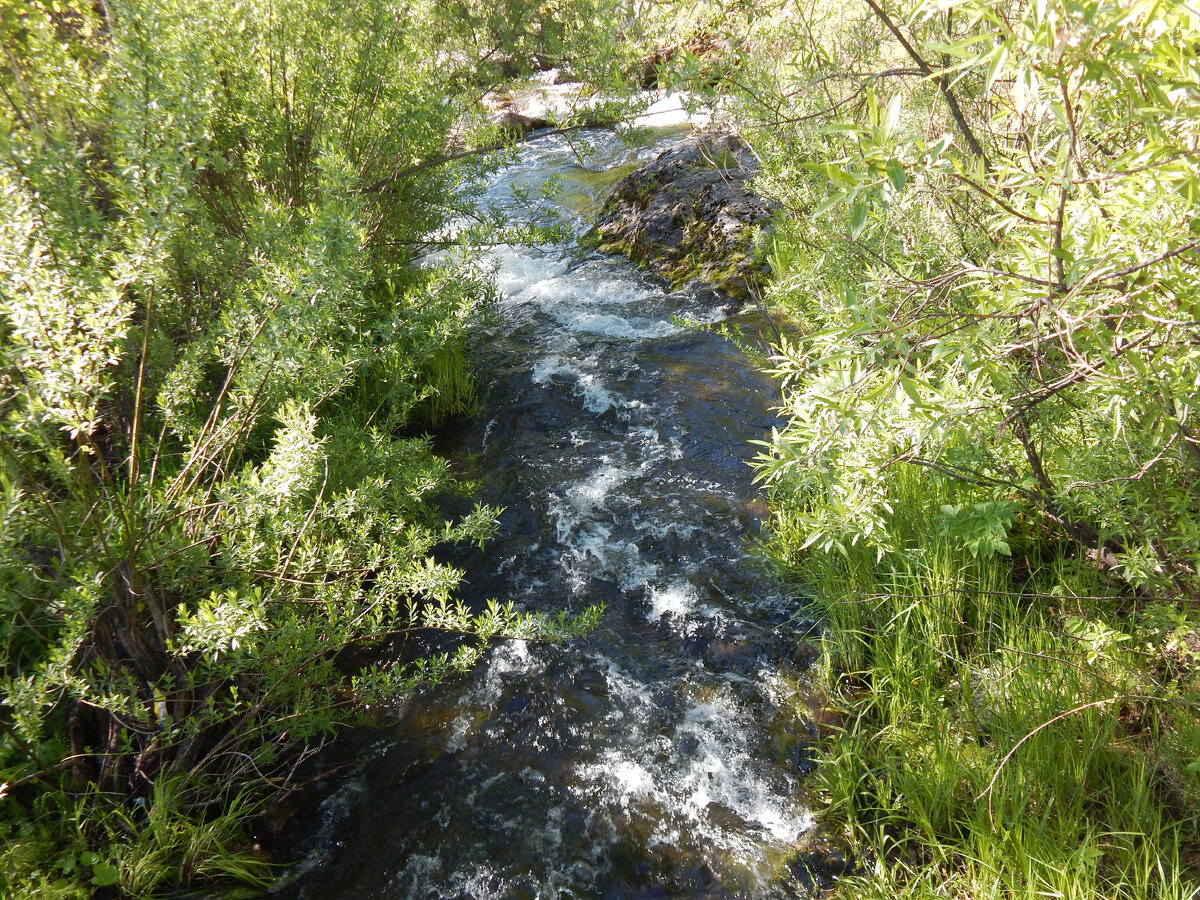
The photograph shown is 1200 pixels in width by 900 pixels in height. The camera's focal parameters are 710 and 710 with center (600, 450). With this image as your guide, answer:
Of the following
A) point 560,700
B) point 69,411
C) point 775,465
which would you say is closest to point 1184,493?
point 775,465

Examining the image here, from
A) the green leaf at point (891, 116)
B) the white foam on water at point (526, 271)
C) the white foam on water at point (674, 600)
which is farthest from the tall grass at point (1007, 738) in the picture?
the white foam on water at point (526, 271)

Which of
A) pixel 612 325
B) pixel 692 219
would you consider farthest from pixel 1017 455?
pixel 692 219

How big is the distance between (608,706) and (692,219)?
7726 millimetres

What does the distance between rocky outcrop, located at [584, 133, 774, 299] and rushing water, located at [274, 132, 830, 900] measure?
109 inches

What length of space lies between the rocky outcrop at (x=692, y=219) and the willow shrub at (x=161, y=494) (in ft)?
19.2

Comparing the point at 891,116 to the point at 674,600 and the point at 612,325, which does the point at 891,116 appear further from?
the point at 612,325

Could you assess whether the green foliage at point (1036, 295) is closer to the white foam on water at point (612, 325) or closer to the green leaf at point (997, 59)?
the green leaf at point (997, 59)

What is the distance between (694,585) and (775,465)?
204 cm

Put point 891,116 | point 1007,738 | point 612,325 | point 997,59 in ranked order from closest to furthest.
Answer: point 997,59, point 891,116, point 1007,738, point 612,325

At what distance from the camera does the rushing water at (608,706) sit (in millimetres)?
3166

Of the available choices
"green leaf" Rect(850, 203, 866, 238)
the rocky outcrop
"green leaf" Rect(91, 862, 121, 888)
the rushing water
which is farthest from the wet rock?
the rocky outcrop

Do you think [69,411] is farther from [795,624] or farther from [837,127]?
[795,624]

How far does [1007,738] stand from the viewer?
289 cm

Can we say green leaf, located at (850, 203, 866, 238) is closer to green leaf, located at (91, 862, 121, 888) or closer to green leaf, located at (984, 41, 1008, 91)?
green leaf, located at (984, 41, 1008, 91)
